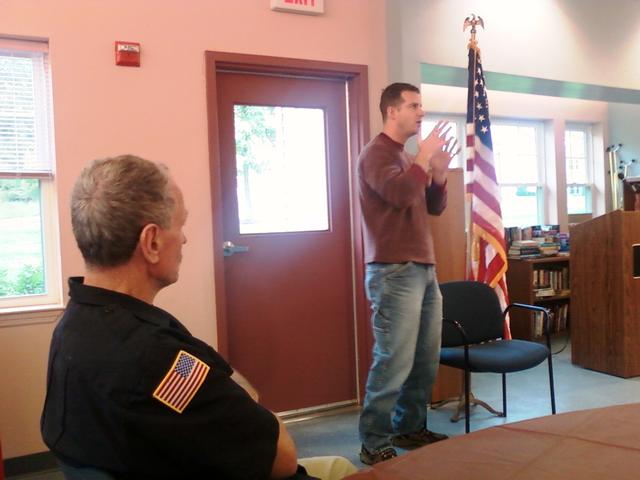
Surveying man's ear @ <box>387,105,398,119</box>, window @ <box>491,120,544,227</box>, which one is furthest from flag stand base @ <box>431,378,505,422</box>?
window @ <box>491,120,544,227</box>

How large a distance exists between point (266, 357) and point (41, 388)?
116 centimetres

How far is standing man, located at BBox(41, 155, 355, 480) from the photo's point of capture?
86cm

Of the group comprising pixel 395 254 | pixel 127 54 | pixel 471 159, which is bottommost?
pixel 395 254

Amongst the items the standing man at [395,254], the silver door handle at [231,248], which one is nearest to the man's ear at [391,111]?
the standing man at [395,254]

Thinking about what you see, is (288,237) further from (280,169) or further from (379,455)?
(379,455)

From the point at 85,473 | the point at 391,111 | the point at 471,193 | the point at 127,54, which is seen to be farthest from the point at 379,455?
the point at 127,54

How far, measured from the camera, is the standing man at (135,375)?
2.81 ft

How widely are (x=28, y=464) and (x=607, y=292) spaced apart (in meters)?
3.65

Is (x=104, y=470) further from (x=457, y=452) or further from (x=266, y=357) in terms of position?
(x=266, y=357)

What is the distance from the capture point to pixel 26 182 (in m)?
2.76

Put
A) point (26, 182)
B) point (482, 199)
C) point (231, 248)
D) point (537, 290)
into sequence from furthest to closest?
point (537, 290), point (482, 199), point (231, 248), point (26, 182)

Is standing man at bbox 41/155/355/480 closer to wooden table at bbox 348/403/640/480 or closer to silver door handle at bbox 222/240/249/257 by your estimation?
wooden table at bbox 348/403/640/480

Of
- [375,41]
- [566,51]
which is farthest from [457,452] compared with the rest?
[566,51]

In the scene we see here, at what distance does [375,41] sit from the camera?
341 cm
